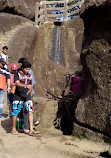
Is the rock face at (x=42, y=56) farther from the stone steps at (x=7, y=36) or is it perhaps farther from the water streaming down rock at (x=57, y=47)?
the stone steps at (x=7, y=36)

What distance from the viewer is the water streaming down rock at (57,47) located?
40.0 feet

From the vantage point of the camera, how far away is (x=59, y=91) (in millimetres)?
8938

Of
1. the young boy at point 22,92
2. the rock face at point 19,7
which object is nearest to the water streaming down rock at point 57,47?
the rock face at point 19,7

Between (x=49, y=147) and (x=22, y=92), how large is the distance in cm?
114

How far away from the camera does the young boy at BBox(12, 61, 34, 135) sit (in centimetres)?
379

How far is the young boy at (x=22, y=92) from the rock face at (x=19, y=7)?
41.6 feet

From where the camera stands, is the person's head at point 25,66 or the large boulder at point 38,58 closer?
the person's head at point 25,66

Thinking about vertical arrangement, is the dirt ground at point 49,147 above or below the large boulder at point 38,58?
below

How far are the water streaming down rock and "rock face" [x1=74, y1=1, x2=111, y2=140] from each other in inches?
333

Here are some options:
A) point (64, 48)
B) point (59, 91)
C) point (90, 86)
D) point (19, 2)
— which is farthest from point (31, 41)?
point (90, 86)

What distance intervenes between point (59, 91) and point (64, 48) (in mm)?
5018

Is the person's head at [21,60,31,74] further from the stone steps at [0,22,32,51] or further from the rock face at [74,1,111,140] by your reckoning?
the stone steps at [0,22,32,51]

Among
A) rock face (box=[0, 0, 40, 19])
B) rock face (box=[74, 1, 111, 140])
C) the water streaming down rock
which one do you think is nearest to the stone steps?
the water streaming down rock

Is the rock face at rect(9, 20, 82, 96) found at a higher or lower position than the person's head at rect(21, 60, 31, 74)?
higher
